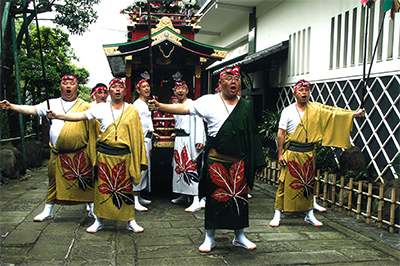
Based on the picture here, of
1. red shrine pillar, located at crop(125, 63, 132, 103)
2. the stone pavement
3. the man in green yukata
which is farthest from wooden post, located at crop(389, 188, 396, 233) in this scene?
red shrine pillar, located at crop(125, 63, 132, 103)

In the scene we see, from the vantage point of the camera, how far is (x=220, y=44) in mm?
15883

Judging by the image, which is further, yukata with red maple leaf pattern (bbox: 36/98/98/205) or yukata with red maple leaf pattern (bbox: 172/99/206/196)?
yukata with red maple leaf pattern (bbox: 172/99/206/196)

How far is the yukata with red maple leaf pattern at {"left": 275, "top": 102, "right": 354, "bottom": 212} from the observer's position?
16.1ft

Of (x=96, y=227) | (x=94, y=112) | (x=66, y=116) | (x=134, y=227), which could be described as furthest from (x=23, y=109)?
(x=134, y=227)

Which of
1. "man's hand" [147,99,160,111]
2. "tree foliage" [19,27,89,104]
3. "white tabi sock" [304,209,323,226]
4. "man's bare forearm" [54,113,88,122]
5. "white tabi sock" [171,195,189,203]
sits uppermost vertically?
"tree foliage" [19,27,89,104]

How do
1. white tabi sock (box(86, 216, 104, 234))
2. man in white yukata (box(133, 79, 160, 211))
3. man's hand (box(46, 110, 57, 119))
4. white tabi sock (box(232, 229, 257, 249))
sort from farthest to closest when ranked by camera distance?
man in white yukata (box(133, 79, 160, 211)) → white tabi sock (box(86, 216, 104, 234)) → man's hand (box(46, 110, 57, 119)) → white tabi sock (box(232, 229, 257, 249))

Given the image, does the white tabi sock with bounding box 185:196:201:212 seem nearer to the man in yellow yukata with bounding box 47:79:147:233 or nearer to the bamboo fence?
the man in yellow yukata with bounding box 47:79:147:233

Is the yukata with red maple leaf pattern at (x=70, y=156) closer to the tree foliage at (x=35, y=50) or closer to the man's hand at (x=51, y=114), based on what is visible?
the man's hand at (x=51, y=114)

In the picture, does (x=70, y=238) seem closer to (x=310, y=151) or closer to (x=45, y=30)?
(x=310, y=151)

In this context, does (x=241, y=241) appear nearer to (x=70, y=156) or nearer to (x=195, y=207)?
(x=195, y=207)

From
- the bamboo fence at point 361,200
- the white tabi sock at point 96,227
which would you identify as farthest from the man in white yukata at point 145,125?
the bamboo fence at point 361,200

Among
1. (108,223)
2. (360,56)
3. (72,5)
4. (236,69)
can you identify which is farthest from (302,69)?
(72,5)

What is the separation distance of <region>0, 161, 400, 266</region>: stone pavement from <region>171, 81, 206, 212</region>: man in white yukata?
465 mm

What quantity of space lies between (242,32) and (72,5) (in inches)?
238
